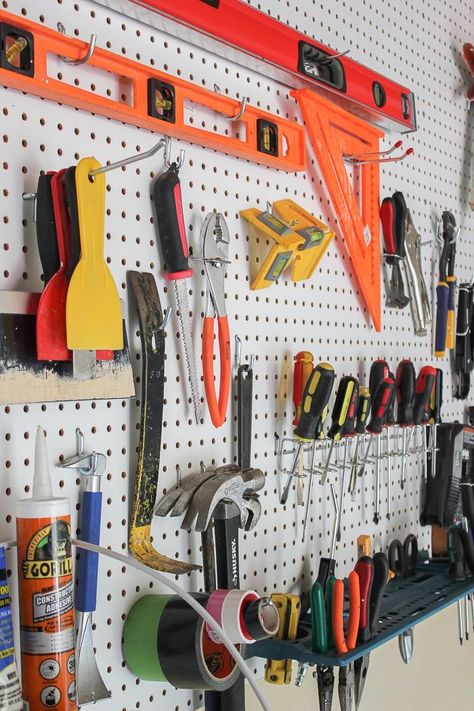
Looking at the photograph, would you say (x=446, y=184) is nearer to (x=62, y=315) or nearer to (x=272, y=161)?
(x=272, y=161)

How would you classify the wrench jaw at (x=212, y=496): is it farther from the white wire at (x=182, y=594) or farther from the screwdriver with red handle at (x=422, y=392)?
the screwdriver with red handle at (x=422, y=392)

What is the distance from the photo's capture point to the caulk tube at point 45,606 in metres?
0.79

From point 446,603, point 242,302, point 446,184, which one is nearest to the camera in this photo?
point 242,302

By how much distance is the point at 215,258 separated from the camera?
1.09 metres

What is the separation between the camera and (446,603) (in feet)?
4.44

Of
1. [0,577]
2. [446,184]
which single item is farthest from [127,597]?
[446,184]

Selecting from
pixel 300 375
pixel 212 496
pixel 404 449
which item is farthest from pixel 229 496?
pixel 404 449

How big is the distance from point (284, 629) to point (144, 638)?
277mm

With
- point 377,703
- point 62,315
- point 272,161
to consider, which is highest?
point 272,161

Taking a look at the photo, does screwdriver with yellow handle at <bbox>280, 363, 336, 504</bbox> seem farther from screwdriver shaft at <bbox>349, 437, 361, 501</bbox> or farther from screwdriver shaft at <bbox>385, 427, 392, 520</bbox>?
screwdriver shaft at <bbox>385, 427, 392, 520</bbox>

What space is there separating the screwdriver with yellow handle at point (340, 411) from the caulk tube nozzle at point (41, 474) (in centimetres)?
59

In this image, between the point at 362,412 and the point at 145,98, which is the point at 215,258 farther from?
the point at 362,412

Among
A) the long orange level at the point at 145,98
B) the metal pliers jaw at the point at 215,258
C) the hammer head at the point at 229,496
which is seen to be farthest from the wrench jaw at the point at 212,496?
the long orange level at the point at 145,98

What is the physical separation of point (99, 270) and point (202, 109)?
0.36 metres
